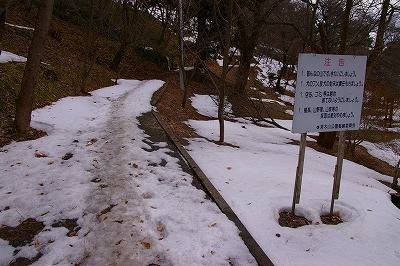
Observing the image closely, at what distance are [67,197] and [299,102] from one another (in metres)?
3.59

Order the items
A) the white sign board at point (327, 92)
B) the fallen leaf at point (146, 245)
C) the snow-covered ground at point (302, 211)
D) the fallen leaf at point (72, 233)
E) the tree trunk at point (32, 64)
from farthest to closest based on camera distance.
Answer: the tree trunk at point (32, 64) → the white sign board at point (327, 92) → the snow-covered ground at point (302, 211) → the fallen leaf at point (72, 233) → the fallen leaf at point (146, 245)

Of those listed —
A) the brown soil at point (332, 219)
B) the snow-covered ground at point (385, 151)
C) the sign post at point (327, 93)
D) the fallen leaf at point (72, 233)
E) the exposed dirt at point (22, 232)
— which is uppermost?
the sign post at point (327, 93)

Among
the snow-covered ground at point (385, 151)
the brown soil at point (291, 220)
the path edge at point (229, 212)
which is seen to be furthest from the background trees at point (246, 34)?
the brown soil at point (291, 220)

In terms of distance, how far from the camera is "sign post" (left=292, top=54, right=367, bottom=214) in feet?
14.3

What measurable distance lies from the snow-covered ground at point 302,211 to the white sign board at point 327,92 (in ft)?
4.54

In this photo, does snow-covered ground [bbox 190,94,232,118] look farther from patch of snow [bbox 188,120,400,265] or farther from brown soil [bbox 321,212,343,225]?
brown soil [bbox 321,212,343,225]

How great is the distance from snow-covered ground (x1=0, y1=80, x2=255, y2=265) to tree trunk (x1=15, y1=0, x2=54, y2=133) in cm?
68

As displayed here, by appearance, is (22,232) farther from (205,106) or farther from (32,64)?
(205,106)

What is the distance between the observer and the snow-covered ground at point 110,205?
342 cm

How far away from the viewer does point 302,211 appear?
16.2 ft

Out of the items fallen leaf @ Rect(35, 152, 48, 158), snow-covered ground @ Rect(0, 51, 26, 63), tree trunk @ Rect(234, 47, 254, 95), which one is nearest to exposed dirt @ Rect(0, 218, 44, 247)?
fallen leaf @ Rect(35, 152, 48, 158)

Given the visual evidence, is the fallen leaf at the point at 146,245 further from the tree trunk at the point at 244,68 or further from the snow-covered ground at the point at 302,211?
the tree trunk at the point at 244,68

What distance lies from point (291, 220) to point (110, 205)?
2684 mm

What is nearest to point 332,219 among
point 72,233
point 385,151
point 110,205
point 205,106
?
point 110,205
